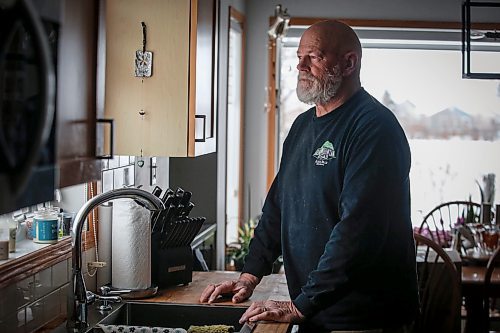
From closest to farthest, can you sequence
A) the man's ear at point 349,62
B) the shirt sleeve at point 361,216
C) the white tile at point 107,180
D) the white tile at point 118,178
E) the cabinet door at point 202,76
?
the shirt sleeve at point 361,216 → the man's ear at point 349,62 → the cabinet door at point 202,76 → the white tile at point 107,180 → the white tile at point 118,178

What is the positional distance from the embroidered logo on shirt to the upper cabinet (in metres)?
0.51

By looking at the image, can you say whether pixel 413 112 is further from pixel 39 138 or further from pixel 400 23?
pixel 39 138

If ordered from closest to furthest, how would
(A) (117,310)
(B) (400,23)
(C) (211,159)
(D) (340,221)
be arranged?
(D) (340,221) < (A) (117,310) < (C) (211,159) < (B) (400,23)

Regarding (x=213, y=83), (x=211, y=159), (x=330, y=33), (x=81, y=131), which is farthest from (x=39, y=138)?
(x=211, y=159)

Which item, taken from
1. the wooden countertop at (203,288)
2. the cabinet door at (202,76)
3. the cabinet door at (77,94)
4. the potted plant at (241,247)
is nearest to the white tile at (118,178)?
the cabinet door at (202,76)

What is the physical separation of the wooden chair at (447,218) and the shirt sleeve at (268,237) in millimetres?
2846

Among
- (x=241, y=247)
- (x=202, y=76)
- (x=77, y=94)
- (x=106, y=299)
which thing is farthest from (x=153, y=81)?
(x=241, y=247)

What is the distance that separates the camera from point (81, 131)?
205cm

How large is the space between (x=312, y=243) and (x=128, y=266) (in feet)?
2.43

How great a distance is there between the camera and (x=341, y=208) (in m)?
2.66

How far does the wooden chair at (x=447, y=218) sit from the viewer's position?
18.9 ft

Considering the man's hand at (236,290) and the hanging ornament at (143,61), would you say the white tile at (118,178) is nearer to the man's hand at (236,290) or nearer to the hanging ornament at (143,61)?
the hanging ornament at (143,61)

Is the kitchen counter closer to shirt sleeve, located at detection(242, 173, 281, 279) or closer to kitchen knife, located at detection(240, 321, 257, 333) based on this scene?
kitchen knife, located at detection(240, 321, 257, 333)

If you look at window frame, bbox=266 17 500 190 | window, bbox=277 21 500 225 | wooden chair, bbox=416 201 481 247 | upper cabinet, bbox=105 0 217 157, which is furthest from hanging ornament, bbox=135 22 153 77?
window, bbox=277 21 500 225
